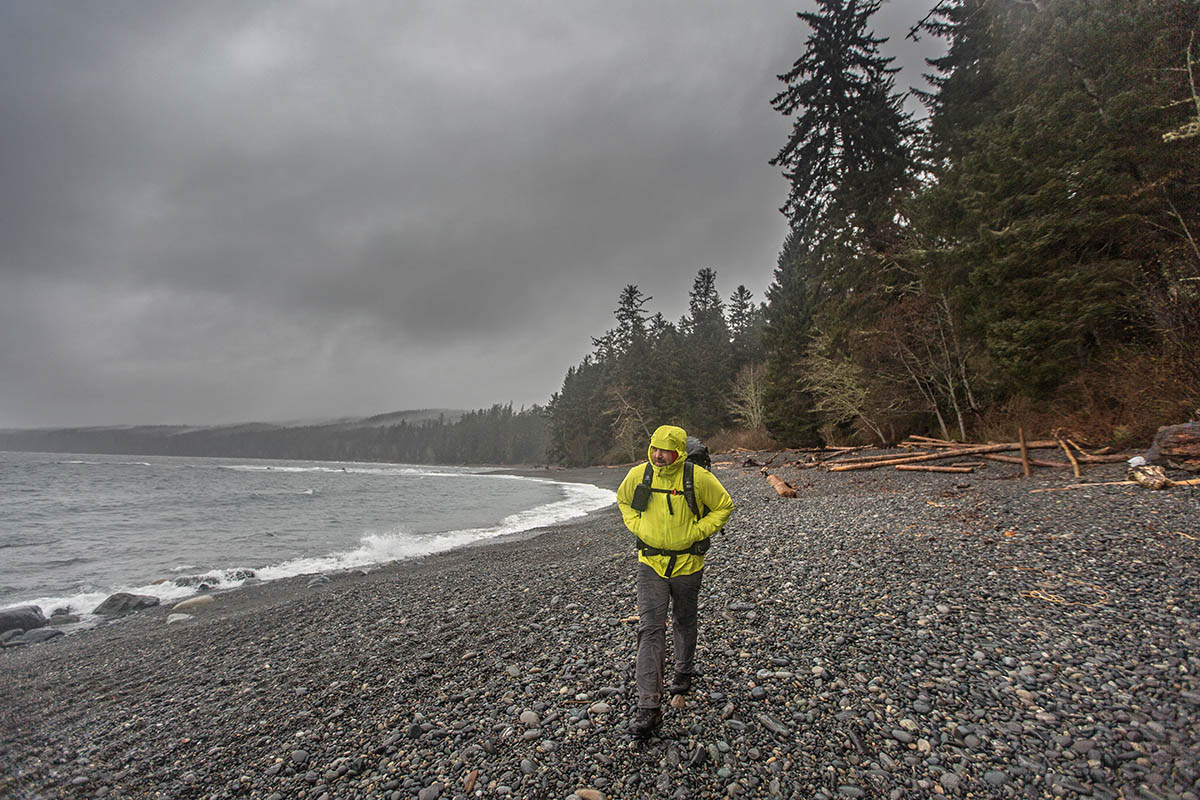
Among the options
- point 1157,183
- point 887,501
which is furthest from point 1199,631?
point 1157,183

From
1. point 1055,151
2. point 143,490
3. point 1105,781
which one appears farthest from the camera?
point 143,490

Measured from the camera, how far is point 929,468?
13328mm

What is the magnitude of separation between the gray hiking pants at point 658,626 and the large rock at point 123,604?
12.8 meters

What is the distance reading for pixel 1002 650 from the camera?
12.9ft

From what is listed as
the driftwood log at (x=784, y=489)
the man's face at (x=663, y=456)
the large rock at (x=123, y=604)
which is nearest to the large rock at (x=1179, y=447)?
the driftwood log at (x=784, y=489)

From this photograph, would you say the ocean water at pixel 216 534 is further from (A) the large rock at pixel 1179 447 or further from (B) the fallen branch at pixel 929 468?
(A) the large rock at pixel 1179 447

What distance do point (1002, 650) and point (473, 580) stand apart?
8234 mm

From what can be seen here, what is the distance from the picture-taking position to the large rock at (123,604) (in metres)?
10.2

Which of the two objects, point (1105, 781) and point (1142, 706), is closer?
point (1105, 781)

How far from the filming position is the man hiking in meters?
3.65

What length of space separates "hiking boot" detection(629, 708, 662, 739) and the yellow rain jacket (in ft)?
3.12

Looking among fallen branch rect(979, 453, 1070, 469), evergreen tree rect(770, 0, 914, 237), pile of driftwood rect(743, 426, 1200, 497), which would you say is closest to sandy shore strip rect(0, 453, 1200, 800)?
pile of driftwood rect(743, 426, 1200, 497)

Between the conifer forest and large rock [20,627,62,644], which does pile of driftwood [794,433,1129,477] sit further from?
large rock [20,627,62,644]

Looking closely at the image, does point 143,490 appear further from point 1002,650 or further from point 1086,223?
point 1086,223
